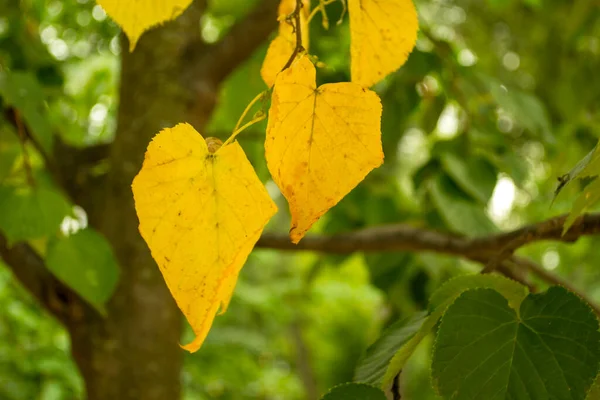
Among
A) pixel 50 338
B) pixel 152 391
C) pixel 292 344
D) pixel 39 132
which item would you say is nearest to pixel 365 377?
pixel 39 132

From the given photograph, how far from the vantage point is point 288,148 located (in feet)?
0.68

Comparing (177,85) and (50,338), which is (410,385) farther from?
(177,85)

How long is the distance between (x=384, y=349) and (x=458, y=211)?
36 cm

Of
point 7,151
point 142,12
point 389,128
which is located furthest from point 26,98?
point 389,128

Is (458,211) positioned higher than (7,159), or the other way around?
(7,159)

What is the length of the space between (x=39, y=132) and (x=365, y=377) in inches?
12.5

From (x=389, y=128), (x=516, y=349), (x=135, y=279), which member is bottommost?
(x=135, y=279)

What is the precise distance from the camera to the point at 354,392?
0.76 ft

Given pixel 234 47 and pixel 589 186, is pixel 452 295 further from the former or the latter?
pixel 234 47

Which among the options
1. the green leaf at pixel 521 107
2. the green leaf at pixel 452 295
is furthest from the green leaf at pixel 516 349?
the green leaf at pixel 521 107

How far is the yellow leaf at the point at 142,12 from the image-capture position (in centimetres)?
25

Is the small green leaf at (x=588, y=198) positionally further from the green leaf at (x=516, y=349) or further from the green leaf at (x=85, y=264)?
the green leaf at (x=85, y=264)

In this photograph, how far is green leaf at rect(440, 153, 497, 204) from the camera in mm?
594

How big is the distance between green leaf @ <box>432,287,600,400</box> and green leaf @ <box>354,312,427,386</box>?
0.03m
